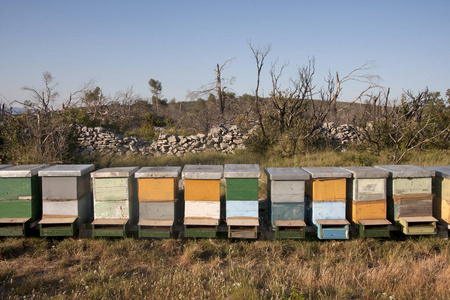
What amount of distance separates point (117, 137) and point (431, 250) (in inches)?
499

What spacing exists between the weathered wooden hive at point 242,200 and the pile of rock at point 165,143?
8.84 m

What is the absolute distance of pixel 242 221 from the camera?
4.47 meters

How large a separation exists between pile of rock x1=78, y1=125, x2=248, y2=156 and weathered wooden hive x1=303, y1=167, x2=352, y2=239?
889 centimetres

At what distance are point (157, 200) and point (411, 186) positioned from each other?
3.60 meters

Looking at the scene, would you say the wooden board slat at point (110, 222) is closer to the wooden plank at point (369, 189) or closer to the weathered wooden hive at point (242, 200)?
the weathered wooden hive at point (242, 200)

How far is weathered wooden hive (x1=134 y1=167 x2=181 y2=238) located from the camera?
4480mm

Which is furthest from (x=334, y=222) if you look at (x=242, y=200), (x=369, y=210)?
(x=242, y=200)

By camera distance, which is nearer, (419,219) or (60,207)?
(419,219)

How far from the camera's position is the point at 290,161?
10.6 meters

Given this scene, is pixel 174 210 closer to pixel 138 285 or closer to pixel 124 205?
pixel 124 205

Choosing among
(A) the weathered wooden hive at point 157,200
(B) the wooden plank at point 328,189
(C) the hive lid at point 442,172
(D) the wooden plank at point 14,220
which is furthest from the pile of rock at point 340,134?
(D) the wooden plank at point 14,220

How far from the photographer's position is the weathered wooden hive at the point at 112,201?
4500 mm

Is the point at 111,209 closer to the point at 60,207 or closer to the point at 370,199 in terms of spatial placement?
the point at 60,207

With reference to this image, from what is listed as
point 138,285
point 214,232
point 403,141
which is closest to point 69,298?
point 138,285
